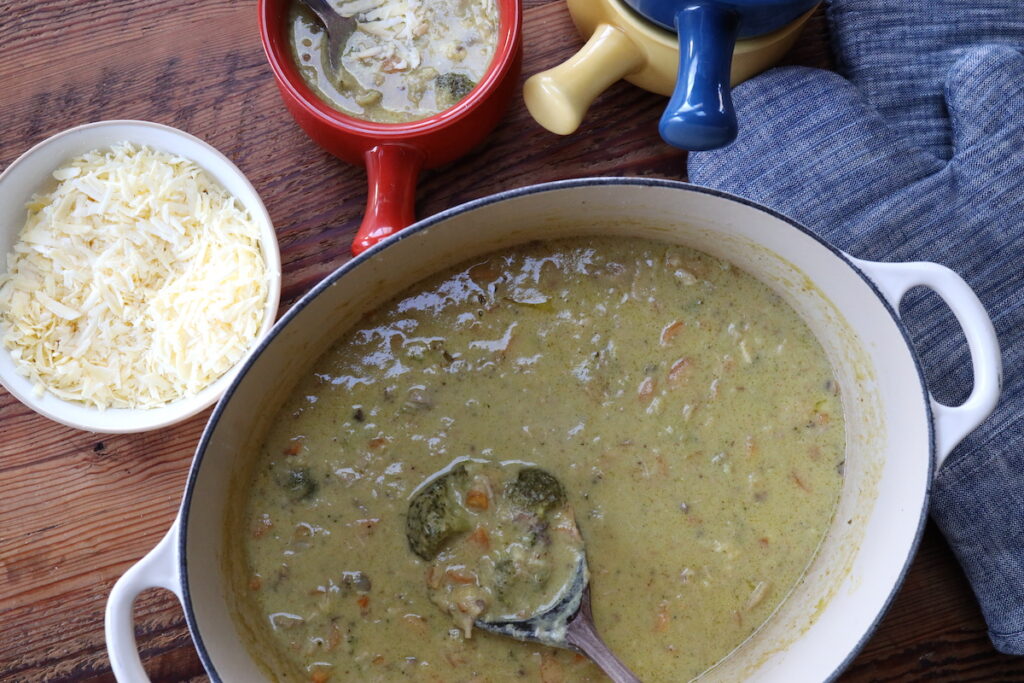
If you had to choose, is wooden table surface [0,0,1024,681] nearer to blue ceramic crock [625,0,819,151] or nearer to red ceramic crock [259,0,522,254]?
red ceramic crock [259,0,522,254]

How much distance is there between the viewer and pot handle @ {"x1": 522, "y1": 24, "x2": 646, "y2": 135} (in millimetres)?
1516

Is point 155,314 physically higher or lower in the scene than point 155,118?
lower

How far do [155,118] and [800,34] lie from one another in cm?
123

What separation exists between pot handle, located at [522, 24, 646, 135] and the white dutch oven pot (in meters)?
0.16

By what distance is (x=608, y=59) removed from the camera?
154 centimetres

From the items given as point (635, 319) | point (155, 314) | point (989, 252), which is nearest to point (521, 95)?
point (635, 319)

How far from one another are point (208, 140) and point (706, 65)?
93 centimetres

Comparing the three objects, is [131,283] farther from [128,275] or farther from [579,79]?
[579,79]

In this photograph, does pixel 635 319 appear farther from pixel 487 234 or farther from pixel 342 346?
pixel 342 346

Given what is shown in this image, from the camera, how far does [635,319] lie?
1.54 meters

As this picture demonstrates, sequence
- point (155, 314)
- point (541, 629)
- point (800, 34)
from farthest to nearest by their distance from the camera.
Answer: point (800, 34) < point (155, 314) < point (541, 629)

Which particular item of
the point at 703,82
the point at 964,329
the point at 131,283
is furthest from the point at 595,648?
the point at 131,283

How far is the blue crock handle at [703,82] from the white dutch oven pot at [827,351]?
83mm

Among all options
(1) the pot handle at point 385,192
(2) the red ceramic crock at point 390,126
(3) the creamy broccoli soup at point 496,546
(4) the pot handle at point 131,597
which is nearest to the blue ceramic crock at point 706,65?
(2) the red ceramic crock at point 390,126
